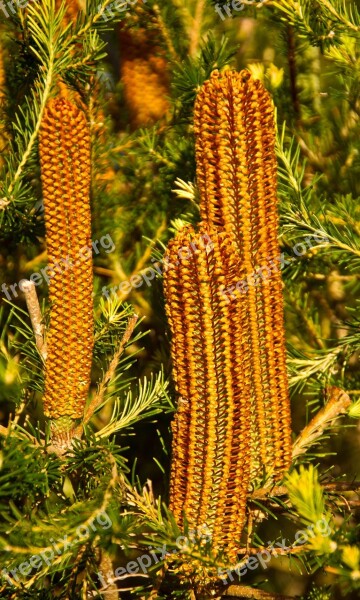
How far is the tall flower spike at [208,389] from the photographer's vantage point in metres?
0.63

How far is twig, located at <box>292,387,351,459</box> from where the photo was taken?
0.80 metres

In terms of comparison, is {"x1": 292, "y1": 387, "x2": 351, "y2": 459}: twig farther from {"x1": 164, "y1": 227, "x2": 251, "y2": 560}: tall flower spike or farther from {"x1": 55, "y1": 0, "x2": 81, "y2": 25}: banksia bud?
{"x1": 55, "y1": 0, "x2": 81, "y2": 25}: banksia bud

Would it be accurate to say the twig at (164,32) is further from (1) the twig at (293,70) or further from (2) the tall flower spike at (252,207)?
(2) the tall flower spike at (252,207)

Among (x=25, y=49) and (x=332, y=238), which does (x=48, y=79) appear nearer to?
(x=25, y=49)

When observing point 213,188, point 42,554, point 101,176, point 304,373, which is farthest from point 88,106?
point 42,554

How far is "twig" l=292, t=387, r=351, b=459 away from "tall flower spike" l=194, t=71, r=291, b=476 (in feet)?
0.22

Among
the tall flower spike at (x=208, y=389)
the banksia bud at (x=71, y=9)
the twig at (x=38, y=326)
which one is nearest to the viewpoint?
the tall flower spike at (x=208, y=389)

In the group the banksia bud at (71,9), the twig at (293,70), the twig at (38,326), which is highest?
the banksia bud at (71,9)

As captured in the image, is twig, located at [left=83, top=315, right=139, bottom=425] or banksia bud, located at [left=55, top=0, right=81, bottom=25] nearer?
twig, located at [left=83, top=315, right=139, bottom=425]

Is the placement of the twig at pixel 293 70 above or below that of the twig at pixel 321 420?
above

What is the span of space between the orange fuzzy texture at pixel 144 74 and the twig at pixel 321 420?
45 centimetres

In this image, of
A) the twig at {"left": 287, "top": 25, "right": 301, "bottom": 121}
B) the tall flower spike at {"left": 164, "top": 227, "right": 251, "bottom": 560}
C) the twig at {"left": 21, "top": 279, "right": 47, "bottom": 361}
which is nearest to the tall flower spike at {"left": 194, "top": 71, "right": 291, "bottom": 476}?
the tall flower spike at {"left": 164, "top": 227, "right": 251, "bottom": 560}

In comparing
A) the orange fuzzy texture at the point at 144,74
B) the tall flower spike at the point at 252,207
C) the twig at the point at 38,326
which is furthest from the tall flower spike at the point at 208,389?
the orange fuzzy texture at the point at 144,74

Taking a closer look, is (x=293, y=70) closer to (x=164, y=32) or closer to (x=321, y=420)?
(x=164, y=32)
